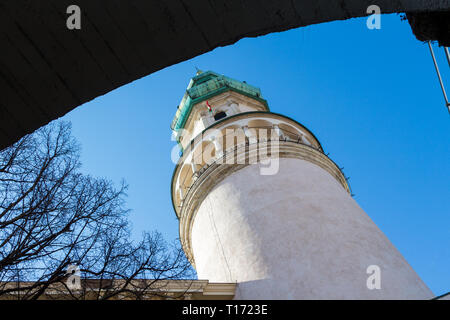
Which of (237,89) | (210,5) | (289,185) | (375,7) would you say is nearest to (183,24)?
(210,5)

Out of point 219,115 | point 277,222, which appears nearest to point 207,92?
point 219,115

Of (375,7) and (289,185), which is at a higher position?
(289,185)

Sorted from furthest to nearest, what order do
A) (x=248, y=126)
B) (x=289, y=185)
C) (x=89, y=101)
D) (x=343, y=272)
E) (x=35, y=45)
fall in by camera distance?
(x=248, y=126) → (x=289, y=185) → (x=343, y=272) → (x=89, y=101) → (x=35, y=45)

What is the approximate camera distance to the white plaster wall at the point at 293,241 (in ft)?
41.4

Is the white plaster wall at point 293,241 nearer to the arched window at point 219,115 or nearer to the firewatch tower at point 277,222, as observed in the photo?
the firewatch tower at point 277,222

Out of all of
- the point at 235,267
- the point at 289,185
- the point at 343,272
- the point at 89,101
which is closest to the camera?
the point at 89,101

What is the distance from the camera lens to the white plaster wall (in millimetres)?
12625

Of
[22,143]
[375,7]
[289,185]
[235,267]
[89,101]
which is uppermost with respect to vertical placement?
[289,185]

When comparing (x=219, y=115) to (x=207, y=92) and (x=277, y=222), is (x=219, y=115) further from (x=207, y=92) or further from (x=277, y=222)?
(x=277, y=222)

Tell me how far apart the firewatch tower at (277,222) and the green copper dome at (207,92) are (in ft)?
14.5

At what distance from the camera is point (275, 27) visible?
311 cm

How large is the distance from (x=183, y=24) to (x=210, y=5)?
8.2 inches

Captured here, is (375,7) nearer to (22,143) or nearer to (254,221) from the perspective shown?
(22,143)

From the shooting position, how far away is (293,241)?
45.4 ft
